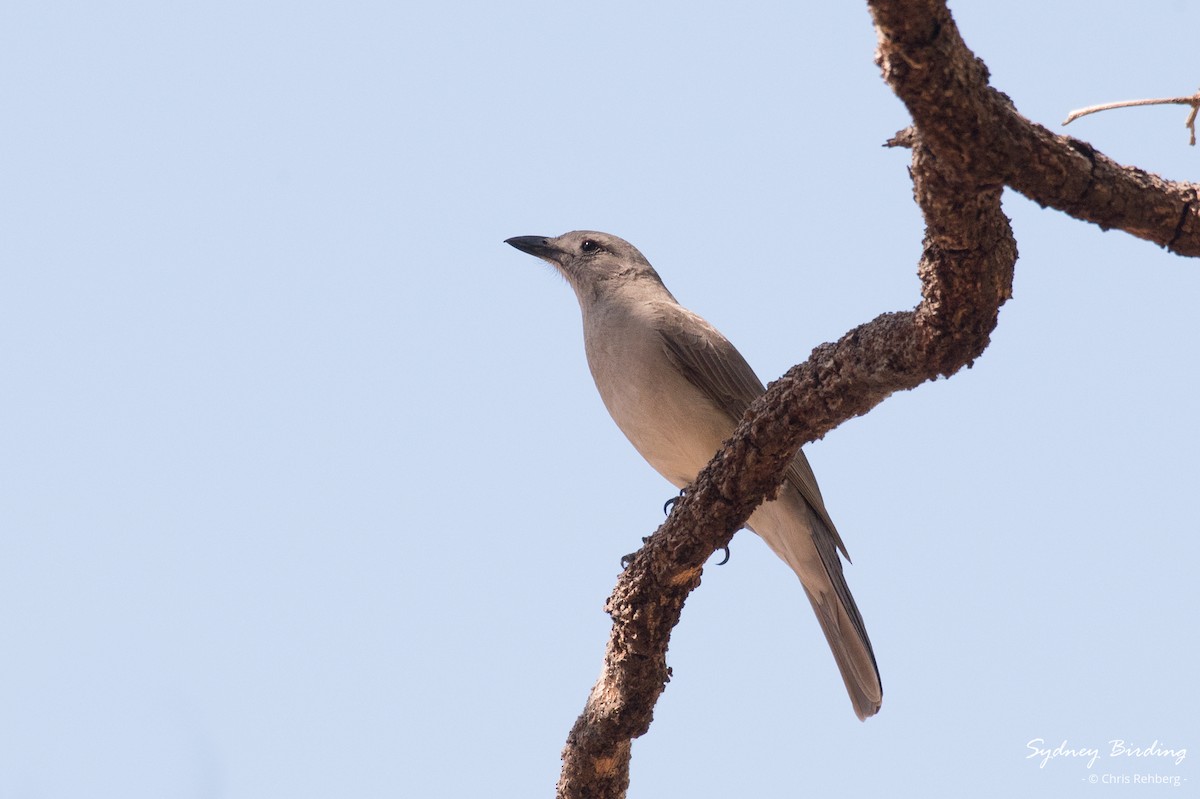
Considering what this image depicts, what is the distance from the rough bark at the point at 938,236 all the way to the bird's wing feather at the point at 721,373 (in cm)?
189

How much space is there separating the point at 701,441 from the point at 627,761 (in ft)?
6.25

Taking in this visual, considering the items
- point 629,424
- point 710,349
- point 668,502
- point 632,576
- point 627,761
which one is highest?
point 710,349

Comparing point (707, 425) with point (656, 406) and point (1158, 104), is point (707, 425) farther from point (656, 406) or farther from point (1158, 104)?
point (1158, 104)

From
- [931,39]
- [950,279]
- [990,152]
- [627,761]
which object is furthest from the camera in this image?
[627,761]

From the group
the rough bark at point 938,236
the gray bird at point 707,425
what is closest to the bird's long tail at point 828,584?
the gray bird at point 707,425

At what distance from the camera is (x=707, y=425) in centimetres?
646

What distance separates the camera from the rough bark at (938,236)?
2.86 meters

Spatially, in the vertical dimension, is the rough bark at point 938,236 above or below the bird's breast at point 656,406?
below

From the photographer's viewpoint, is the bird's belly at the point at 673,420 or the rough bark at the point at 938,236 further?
the bird's belly at the point at 673,420

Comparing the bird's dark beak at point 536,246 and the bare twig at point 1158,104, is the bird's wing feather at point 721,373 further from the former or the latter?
the bare twig at point 1158,104

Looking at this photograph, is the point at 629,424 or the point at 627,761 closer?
the point at 627,761

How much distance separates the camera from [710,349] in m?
6.64

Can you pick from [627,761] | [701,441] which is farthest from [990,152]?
[701,441]

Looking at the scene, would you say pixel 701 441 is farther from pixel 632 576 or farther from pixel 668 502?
pixel 632 576
